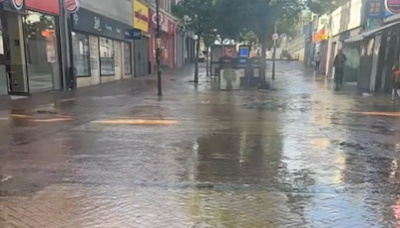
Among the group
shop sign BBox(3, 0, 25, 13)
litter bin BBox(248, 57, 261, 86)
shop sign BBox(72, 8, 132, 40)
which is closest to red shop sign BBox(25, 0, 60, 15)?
shop sign BBox(3, 0, 25, 13)

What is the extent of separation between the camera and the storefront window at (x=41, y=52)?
1705cm

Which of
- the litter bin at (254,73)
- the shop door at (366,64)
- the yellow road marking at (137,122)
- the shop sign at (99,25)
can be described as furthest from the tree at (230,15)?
the yellow road marking at (137,122)

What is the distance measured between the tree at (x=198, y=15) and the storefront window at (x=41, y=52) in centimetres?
806

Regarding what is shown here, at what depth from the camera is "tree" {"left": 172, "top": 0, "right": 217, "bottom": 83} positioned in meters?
22.7

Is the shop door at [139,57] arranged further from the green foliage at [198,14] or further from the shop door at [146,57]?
the green foliage at [198,14]

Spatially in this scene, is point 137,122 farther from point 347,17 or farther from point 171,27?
point 171,27

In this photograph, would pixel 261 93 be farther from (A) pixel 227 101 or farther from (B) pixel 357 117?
(B) pixel 357 117

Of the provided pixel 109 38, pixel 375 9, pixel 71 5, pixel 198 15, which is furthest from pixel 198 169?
pixel 109 38

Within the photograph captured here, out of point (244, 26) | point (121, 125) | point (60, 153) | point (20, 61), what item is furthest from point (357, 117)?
point (20, 61)

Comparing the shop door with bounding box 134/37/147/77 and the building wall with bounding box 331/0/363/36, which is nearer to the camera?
the building wall with bounding box 331/0/363/36

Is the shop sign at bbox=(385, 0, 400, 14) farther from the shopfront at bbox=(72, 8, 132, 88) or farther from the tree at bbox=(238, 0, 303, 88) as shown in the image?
the shopfront at bbox=(72, 8, 132, 88)

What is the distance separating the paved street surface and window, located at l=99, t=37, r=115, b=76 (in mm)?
12708

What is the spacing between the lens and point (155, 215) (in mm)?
4457

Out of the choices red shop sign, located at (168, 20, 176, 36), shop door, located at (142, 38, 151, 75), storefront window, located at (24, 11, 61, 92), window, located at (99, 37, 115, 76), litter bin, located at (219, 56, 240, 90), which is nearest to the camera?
storefront window, located at (24, 11, 61, 92)
